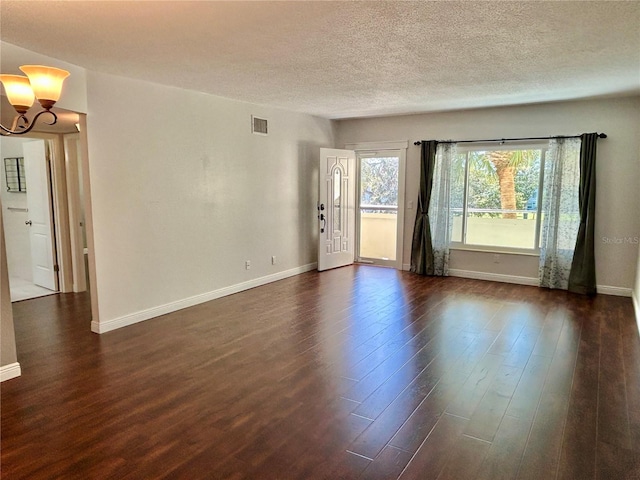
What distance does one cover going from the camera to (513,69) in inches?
154

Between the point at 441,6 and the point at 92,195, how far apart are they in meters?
3.38

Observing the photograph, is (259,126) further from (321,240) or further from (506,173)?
(506,173)

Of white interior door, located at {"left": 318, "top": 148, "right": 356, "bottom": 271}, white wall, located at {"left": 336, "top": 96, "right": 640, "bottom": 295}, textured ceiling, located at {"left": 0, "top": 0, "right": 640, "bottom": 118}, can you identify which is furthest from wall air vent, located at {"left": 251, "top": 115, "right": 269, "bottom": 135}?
white wall, located at {"left": 336, "top": 96, "right": 640, "bottom": 295}

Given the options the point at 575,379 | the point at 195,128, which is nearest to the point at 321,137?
the point at 195,128

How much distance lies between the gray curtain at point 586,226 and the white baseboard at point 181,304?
402 centimetres

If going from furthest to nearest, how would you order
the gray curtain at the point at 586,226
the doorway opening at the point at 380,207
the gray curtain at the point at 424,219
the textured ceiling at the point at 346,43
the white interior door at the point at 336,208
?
the doorway opening at the point at 380,207, the white interior door at the point at 336,208, the gray curtain at the point at 424,219, the gray curtain at the point at 586,226, the textured ceiling at the point at 346,43

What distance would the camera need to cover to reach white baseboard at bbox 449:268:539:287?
20.2ft

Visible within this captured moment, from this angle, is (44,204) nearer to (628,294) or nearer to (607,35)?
(607,35)

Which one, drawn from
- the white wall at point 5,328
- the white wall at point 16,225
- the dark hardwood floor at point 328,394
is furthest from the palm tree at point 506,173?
the white wall at point 16,225

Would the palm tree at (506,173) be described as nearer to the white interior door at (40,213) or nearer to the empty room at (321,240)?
the empty room at (321,240)

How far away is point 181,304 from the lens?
16.0ft

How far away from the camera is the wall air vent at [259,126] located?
18.8 feet

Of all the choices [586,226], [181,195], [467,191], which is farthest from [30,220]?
[586,226]

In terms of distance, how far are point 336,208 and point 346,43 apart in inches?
165
